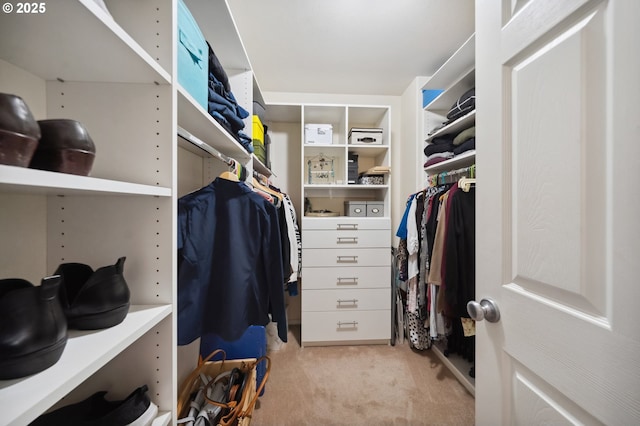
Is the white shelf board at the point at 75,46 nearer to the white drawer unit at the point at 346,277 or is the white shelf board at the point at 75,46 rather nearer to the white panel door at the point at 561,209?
the white panel door at the point at 561,209

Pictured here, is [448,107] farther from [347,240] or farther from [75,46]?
[75,46]

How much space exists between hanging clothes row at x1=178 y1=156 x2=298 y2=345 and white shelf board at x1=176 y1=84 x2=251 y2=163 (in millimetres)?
210

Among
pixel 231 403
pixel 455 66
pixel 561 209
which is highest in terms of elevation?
pixel 455 66

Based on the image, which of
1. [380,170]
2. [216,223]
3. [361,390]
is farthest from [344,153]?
[361,390]

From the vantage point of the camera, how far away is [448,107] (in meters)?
1.81

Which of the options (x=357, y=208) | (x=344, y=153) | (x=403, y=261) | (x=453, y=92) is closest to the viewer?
(x=453, y=92)

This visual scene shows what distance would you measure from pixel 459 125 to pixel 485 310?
52.8 inches

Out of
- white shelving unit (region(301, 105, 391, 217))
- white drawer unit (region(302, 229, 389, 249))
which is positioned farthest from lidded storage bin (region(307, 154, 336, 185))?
white drawer unit (region(302, 229, 389, 249))

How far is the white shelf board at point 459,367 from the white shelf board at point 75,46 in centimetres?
212

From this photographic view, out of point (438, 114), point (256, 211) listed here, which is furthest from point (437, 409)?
point (438, 114)

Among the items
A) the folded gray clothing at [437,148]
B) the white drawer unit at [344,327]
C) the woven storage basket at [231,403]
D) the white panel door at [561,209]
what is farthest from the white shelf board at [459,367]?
the folded gray clothing at [437,148]

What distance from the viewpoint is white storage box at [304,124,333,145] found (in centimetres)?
199

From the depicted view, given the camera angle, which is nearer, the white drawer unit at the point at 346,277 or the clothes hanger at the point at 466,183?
the clothes hanger at the point at 466,183

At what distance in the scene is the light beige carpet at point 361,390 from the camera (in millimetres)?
1218
